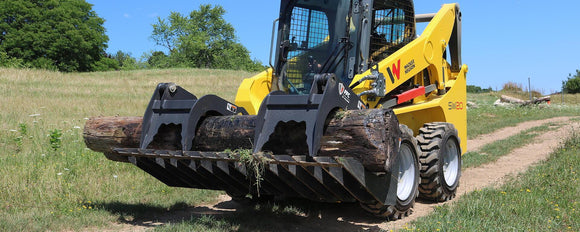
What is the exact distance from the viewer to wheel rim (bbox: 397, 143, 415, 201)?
211 inches

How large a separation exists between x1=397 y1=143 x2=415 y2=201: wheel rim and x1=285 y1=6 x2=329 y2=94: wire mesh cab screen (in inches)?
62.3

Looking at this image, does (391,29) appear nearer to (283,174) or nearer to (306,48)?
(306,48)

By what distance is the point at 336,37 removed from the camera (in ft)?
20.0

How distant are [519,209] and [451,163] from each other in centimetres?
181

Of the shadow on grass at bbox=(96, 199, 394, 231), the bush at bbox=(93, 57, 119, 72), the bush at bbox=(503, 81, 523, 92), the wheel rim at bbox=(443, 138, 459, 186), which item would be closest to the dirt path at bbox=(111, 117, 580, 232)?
the shadow on grass at bbox=(96, 199, 394, 231)

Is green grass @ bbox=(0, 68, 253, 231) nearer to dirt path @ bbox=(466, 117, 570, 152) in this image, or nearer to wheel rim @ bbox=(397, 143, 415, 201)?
wheel rim @ bbox=(397, 143, 415, 201)

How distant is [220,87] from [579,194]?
25.7 meters

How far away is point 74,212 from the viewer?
5621 mm

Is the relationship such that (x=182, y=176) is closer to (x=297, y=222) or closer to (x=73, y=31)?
(x=297, y=222)

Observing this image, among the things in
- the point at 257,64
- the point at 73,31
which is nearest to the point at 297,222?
the point at 73,31

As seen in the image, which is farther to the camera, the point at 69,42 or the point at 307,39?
the point at 69,42

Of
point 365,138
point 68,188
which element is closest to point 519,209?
point 365,138

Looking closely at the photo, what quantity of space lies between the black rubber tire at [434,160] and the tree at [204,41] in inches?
2436

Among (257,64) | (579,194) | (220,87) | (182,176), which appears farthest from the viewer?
(257,64)
